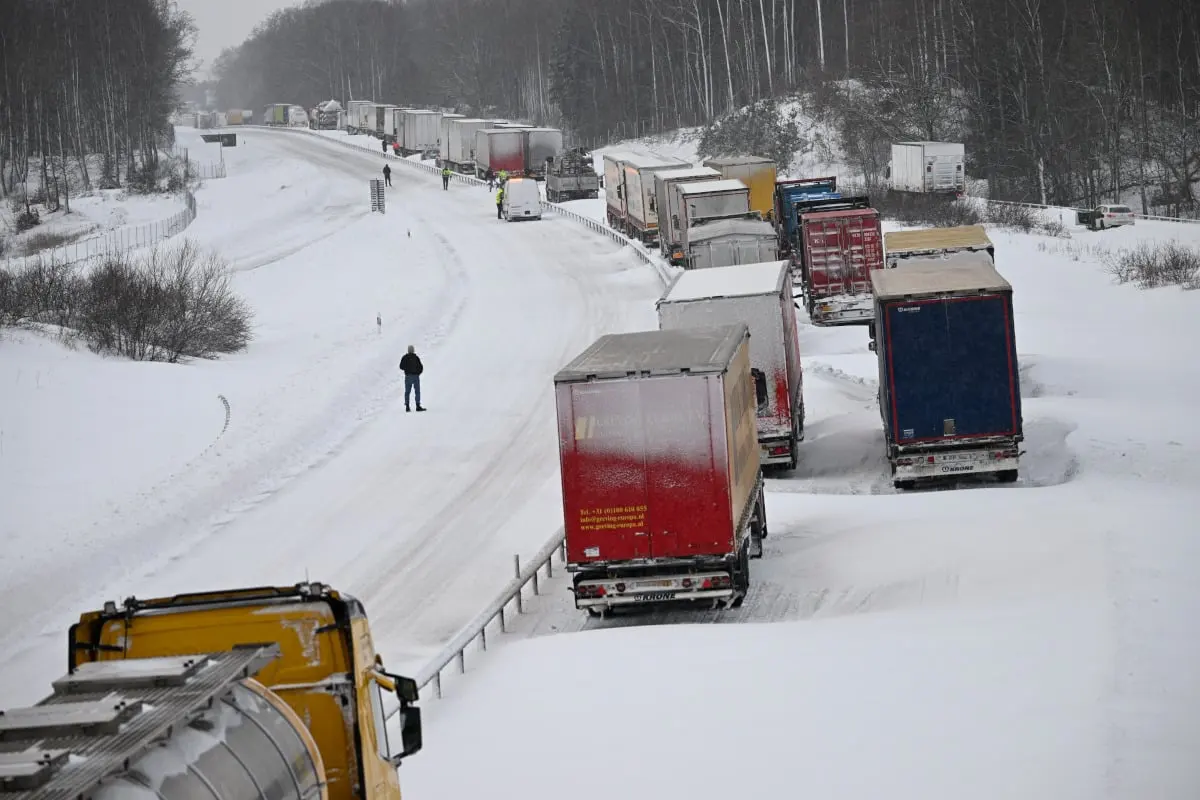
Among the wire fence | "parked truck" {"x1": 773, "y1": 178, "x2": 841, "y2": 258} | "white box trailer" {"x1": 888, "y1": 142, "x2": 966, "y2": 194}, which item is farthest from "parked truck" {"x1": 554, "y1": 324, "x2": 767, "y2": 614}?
the wire fence

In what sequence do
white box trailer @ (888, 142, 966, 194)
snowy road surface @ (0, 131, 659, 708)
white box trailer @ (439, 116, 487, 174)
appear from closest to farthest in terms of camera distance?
snowy road surface @ (0, 131, 659, 708), white box trailer @ (888, 142, 966, 194), white box trailer @ (439, 116, 487, 174)

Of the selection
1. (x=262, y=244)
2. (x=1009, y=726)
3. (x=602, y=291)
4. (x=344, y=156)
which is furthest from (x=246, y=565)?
(x=344, y=156)

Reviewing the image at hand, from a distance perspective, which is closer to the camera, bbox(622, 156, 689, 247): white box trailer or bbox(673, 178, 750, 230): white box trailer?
bbox(673, 178, 750, 230): white box trailer

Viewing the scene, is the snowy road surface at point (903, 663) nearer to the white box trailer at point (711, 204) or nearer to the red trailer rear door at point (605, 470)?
the red trailer rear door at point (605, 470)

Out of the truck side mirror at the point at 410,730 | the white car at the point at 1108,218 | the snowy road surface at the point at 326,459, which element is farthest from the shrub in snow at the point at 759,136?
the truck side mirror at the point at 410,730

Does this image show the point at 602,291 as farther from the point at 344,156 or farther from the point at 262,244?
the point at 344,156

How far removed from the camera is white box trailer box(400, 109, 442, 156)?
9581 centimetres

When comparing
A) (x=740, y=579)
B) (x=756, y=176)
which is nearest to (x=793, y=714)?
(x=740, y=579)

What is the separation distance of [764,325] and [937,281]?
2727 mm

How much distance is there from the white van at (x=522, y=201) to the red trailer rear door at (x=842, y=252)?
30.5 m

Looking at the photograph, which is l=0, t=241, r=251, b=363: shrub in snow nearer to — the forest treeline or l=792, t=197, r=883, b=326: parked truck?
l=792, t=197, r=883, b=326: parked truck

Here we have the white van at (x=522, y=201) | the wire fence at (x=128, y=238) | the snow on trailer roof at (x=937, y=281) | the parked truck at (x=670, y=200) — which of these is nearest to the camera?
the snow on trailer roof at (x=937, y=281)

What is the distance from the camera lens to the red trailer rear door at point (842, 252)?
117 ft

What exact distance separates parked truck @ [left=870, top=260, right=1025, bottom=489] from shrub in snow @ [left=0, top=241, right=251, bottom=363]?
19.4 m
